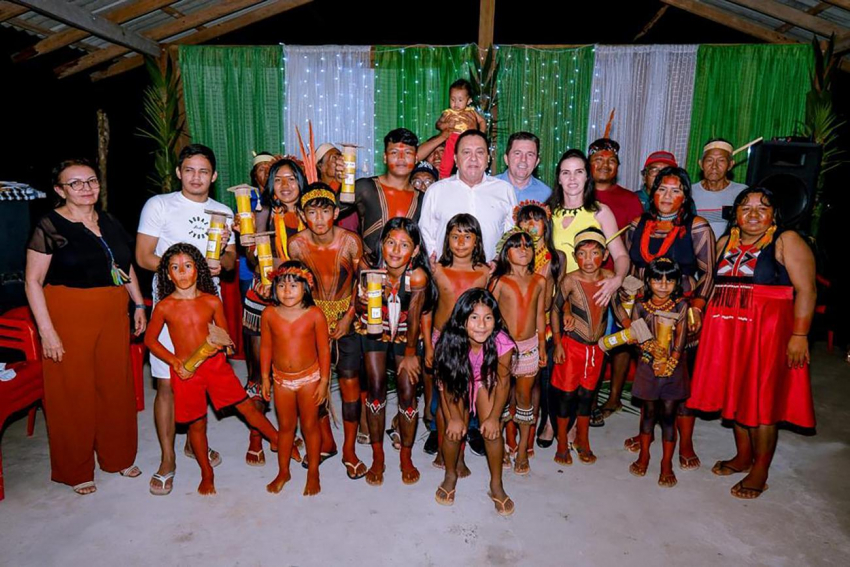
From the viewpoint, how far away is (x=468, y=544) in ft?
10.2

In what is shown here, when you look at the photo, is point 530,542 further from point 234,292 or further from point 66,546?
point 234,292

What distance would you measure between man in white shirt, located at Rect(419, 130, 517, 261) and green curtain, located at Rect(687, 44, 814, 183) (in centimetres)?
478

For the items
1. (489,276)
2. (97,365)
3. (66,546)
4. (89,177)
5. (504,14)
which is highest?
(504,14)

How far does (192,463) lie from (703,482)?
3.51 meters

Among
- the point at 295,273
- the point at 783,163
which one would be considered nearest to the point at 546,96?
the point at 783,163

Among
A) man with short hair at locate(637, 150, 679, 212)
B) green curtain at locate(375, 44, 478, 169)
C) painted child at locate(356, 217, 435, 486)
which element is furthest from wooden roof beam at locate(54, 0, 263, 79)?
man with short hair at locate(637, 150, 679, 212)

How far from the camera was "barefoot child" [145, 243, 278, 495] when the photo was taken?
339 centimetres

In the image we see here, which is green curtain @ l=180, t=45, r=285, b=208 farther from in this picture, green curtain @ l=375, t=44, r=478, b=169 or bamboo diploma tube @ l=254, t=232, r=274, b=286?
bamboo diploma tube @ l=254, t=232, r=274, b=286

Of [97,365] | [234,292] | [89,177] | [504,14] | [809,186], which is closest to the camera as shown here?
[89,177]

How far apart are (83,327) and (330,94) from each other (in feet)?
17.1

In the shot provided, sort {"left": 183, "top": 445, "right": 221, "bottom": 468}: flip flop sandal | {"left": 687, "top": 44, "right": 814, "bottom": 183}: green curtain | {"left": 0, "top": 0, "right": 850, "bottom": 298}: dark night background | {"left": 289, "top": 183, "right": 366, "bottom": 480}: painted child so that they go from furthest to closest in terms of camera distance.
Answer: {"left": 687, "top": 44, "right": 814, "bottom": 183}: green curtain
{"left": 0, "top": 0, "right": 850, "bottom": 298}: dark night background
{"left": 183, "top": 445, "right": 221, "bottom": 468}: flip flop sandal
{"left": 289, "top": 183, "right": 366, "bottom": 480}: painted child

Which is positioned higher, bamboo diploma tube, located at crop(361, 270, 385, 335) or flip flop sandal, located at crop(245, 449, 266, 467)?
bamboo diploma tube, located at crop(361, 270, 385, 335)

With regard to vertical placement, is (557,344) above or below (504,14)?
below

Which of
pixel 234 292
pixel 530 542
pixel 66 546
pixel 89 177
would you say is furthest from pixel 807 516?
pixel 234 292
